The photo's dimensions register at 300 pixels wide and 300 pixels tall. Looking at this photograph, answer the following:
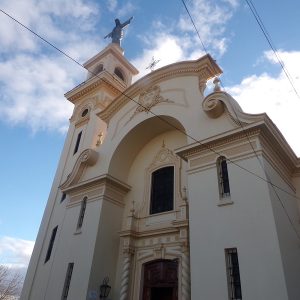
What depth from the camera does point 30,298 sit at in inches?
548

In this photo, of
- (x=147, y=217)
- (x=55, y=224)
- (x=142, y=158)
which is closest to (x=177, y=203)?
(x=147, y=217)

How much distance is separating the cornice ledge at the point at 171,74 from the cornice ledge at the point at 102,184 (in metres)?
3.65

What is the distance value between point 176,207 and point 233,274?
4.03 metres

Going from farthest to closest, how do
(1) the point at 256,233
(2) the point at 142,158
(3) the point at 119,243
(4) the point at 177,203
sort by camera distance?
(2) the point at 142,158 → (3) the point at 119,243 → (4) the point at 177,203 → (1) the point at 256,233

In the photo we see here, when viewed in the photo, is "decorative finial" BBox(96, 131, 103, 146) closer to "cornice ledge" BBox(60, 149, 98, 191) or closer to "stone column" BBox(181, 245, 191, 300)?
"cornice ledge" BBox(60, 149, 98, 191)

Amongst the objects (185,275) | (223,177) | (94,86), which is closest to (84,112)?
(94,86)

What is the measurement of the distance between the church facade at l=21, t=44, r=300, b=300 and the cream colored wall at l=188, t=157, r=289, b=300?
0.09 feet

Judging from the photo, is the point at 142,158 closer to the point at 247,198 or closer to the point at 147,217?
the point at 147,217

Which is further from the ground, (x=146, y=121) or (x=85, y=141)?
(x=85, y=141)

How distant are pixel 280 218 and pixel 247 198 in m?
1.05

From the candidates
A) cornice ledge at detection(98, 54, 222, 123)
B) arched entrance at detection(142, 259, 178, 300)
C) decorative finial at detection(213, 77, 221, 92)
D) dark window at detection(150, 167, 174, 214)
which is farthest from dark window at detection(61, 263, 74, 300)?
decorative finial at detection(213, 77, 221, 92)

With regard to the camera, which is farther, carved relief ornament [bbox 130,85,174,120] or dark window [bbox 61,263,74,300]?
carved relief ornament [bbox 130,85,174,120]

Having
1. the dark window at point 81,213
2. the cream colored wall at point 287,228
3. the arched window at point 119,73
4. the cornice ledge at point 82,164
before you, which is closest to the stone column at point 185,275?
the cream colored wall at point 287,228

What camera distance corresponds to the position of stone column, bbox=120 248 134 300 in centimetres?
1109
